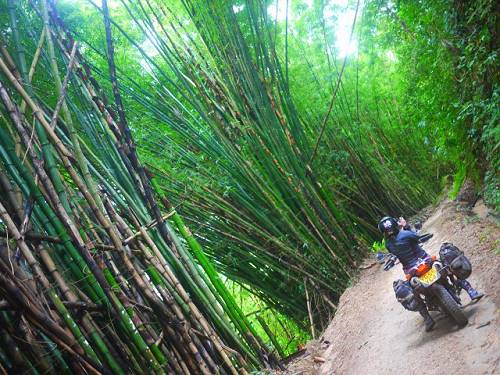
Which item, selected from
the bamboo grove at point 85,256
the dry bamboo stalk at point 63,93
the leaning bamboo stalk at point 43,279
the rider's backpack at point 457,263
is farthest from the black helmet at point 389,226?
the dry bamboo stalk at point 63,93

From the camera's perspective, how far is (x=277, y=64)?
480cm

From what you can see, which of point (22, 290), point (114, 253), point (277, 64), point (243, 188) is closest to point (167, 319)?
point (114, 253)

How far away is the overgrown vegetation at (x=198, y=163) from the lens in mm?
2148

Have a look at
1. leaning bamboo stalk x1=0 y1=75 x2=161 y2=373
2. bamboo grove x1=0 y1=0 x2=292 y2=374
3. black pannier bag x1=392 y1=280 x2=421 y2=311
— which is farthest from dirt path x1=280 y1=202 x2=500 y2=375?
leaning bamboo stalk x1=0 y1=75 x2=161 y2=373

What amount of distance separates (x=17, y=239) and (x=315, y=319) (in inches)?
156

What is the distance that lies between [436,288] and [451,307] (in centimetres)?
14

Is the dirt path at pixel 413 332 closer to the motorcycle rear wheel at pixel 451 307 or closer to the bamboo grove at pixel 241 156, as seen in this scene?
the motorcycle rear wheel at pixel 451 307

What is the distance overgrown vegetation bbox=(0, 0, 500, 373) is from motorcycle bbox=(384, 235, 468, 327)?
3.04ft

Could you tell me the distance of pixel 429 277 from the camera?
2.87 meters

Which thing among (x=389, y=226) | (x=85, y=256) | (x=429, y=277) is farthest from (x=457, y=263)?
(x=85, y=256)

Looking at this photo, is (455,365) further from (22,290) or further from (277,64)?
(277,64)

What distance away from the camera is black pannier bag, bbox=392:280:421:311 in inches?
116

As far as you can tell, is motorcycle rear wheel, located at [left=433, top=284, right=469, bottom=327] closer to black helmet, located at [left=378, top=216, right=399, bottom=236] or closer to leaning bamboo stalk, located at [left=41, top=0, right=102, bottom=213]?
black helmet, located at [left=378, top=216, right=399, bottom=236]

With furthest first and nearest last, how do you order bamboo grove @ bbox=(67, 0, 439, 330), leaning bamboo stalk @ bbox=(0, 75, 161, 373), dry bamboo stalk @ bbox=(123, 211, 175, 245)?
bamboo grove @ bbox=(67, 0, 439, 330)
dry bamboo stalk @ bbox=(123, 211, 175, 245)
leaning bamboo stalk @ bbox=(0, 75, 161, 373)
